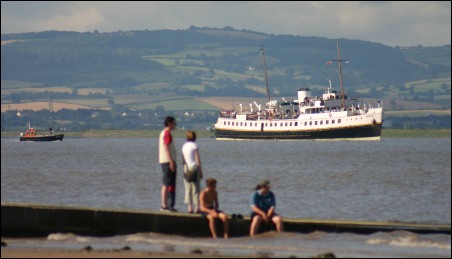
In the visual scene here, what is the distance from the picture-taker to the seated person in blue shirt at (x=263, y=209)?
23797 mm

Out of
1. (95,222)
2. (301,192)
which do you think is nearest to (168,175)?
(95,222)

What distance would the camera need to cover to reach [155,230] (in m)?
23.9

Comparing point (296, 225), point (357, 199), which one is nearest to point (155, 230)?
point (296, 225)

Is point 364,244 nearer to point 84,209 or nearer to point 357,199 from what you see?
point 84,209

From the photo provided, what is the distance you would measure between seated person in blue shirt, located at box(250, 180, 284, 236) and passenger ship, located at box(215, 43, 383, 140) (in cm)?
11485

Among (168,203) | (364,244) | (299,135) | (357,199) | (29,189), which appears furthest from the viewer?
(299,135)

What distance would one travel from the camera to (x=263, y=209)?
23.9m

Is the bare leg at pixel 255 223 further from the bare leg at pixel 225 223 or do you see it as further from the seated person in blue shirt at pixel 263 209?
the bare leg at pixel 225 223

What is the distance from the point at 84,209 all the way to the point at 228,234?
2850 mm

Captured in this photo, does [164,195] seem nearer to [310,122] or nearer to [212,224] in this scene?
[212,224]

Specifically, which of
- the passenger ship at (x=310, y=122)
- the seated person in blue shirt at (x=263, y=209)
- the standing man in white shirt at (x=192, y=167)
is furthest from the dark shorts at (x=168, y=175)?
the passenger ship at (x=310, y=122)

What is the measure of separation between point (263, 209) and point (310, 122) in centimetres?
11895

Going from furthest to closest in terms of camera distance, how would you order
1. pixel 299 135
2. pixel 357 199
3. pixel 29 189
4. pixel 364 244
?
pixel 299 135 < pixel 29 189 < pixel 357 199 < pixel 364 244

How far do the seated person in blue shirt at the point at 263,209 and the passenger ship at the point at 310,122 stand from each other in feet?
377
